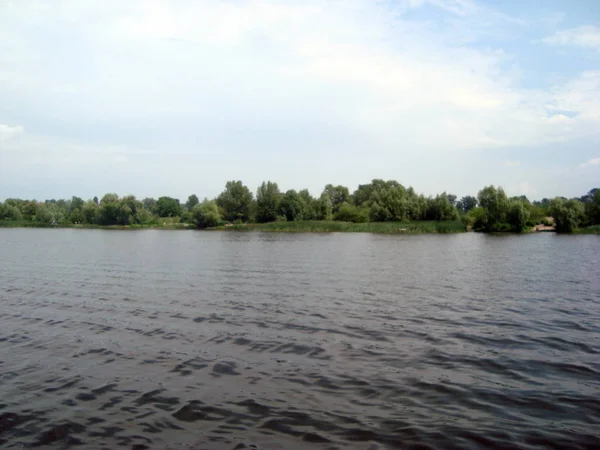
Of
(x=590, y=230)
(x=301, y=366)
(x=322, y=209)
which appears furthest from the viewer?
(x=322, y=209)

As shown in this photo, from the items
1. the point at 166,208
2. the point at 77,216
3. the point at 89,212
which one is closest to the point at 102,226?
the point at 89,212

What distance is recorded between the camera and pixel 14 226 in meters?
114

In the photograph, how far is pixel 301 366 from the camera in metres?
9.36

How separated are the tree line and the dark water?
61352 mm

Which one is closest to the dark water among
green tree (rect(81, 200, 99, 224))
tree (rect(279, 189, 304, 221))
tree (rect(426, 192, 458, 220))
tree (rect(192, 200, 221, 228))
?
tree (rect(426, 192, 458, 220))

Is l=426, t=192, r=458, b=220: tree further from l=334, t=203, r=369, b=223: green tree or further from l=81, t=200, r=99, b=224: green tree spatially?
l=81, t=200, r=99, b=224: green tree

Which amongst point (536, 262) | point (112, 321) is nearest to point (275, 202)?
point (536, 262)

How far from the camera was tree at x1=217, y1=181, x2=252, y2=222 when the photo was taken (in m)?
120

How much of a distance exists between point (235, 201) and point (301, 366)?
113 m

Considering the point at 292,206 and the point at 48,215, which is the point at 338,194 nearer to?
the point at 292,206

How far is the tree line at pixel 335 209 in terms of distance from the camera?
244 feet

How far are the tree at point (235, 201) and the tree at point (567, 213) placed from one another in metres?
75.6

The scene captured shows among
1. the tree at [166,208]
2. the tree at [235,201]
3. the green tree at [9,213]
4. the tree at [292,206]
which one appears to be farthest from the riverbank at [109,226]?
the tree at [166,208]

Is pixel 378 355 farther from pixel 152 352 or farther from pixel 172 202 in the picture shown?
pixel 172 202
